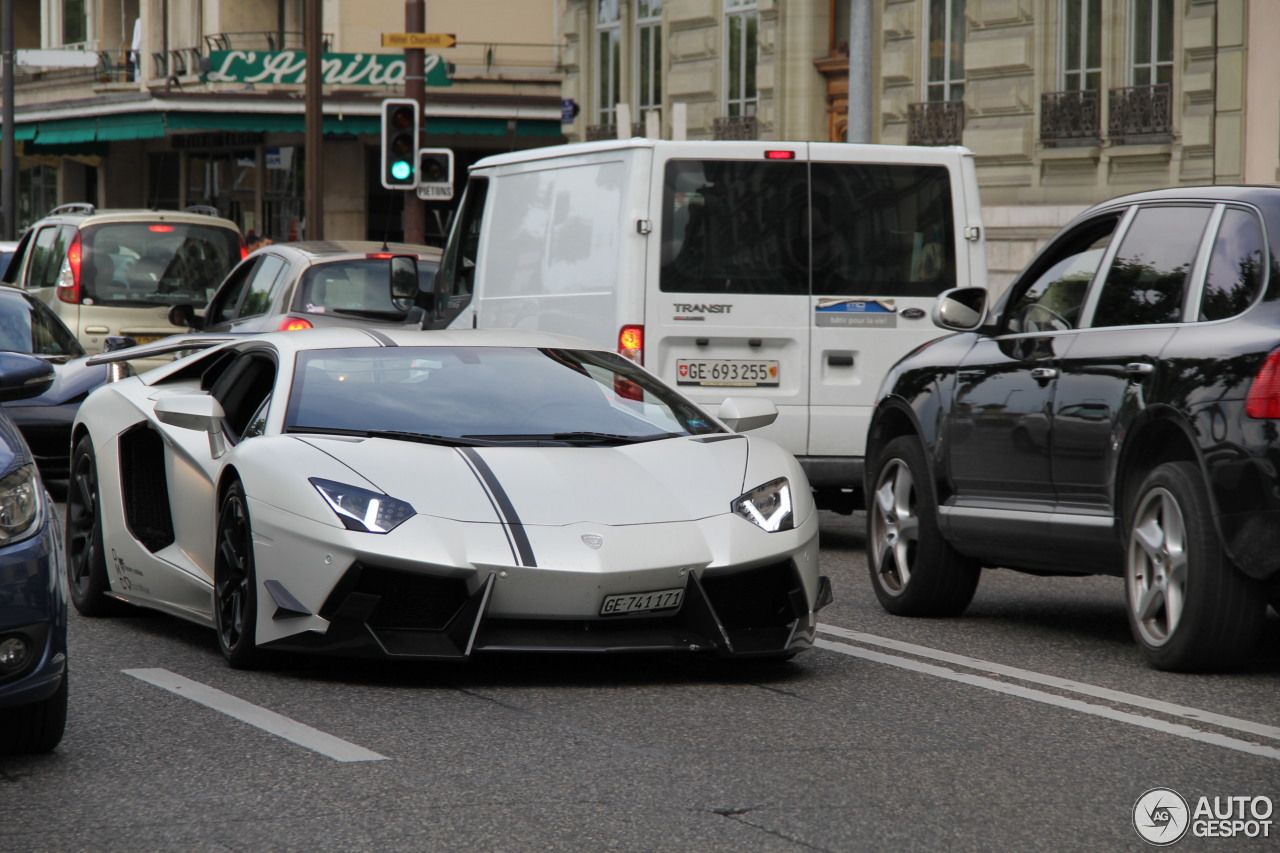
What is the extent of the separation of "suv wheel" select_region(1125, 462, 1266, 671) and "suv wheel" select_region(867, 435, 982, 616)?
142cm

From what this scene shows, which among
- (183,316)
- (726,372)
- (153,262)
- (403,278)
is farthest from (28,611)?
(153,262)

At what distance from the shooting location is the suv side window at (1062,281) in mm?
7758

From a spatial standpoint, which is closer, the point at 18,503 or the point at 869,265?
the point at 18,503

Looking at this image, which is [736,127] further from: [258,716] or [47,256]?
[258,716]

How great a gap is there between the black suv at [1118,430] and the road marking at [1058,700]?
0.60 m

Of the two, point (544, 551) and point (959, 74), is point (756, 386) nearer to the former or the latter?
point (544, 551)

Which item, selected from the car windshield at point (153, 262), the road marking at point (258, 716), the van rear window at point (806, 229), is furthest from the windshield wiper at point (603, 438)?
the car windshield at point (153, 262)

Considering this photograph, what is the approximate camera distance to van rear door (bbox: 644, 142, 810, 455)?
11.1 m

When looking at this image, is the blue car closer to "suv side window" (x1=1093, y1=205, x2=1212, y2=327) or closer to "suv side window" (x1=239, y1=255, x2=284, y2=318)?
"suv side window" (x1=1093, y1=205, x2=1212, y2=327)

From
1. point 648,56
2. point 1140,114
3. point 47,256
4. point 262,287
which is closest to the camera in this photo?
point 262,287

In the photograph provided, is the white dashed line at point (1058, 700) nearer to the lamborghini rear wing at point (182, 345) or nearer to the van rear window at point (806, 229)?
the lamborghini rear wing at point (182, 345)

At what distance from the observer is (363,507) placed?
6426 mm

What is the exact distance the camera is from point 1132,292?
24.2 ft

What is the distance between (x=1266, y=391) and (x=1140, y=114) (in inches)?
648
